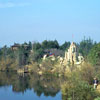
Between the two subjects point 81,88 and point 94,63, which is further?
point 94,63

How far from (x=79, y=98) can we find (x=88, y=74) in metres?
3.58

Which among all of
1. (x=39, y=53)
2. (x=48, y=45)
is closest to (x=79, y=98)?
(x=39, y=53)

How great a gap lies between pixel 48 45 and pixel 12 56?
507 inches

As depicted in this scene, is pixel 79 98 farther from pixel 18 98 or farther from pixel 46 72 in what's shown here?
pixel 46 72

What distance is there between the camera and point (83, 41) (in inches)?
1971

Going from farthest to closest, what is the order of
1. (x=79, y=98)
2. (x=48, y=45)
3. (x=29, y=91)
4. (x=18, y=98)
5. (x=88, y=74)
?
1. (x=48, y=45)
2. (x=29, y=91)
3. (x=18, y=98)
4. (x=88, y=74)
5. (x=79, y=98)

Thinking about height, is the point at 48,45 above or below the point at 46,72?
above

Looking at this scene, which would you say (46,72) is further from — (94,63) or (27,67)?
(94,63)

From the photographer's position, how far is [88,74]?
1384 cm

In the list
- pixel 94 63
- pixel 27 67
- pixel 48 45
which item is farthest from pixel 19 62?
pixel 94 63

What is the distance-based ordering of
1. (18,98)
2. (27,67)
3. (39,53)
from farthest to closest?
Answer: (39,53) → (27,67) → (18,98)

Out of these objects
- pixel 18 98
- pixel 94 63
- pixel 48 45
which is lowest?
pixel 18 98

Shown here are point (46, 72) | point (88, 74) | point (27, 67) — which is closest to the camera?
point (88, 74)

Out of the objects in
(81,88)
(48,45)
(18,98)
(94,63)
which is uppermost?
(48,45)
